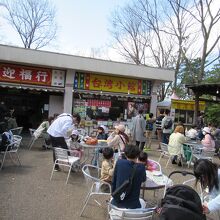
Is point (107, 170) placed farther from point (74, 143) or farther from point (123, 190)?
point (74, 143)

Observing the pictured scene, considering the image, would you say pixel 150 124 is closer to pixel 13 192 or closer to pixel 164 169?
pixel 164 169

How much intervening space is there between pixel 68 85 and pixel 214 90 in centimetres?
667

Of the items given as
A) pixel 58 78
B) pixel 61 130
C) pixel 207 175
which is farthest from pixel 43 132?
pixel 207 175

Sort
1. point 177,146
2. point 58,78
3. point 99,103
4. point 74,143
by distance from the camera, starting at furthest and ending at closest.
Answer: point 99,103 → point 58,78 → point 177,146 → point 74,143

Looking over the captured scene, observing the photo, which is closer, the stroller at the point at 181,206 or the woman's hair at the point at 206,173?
the stroller at the point at 181,206

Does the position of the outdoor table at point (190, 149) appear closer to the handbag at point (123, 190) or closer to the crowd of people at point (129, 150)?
the crowd of people at point (129, 150)

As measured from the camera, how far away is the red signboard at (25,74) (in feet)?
47.5

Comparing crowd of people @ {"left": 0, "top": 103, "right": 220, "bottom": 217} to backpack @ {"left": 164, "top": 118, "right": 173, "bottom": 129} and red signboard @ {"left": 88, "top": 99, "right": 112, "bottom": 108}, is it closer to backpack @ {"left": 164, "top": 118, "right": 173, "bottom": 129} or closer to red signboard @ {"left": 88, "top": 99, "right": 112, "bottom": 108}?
backpack @ {"left": 164, "top": 118, "right": 173, "bottom": 129}

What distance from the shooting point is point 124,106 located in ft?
55.5

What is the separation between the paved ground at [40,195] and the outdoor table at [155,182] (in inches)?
31.9

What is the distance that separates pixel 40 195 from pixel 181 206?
374cm

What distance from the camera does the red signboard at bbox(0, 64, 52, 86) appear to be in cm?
1449

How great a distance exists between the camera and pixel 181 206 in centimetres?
268

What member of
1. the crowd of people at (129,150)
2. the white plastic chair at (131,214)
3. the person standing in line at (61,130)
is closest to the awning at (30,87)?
the crowd of people at (129,150)
